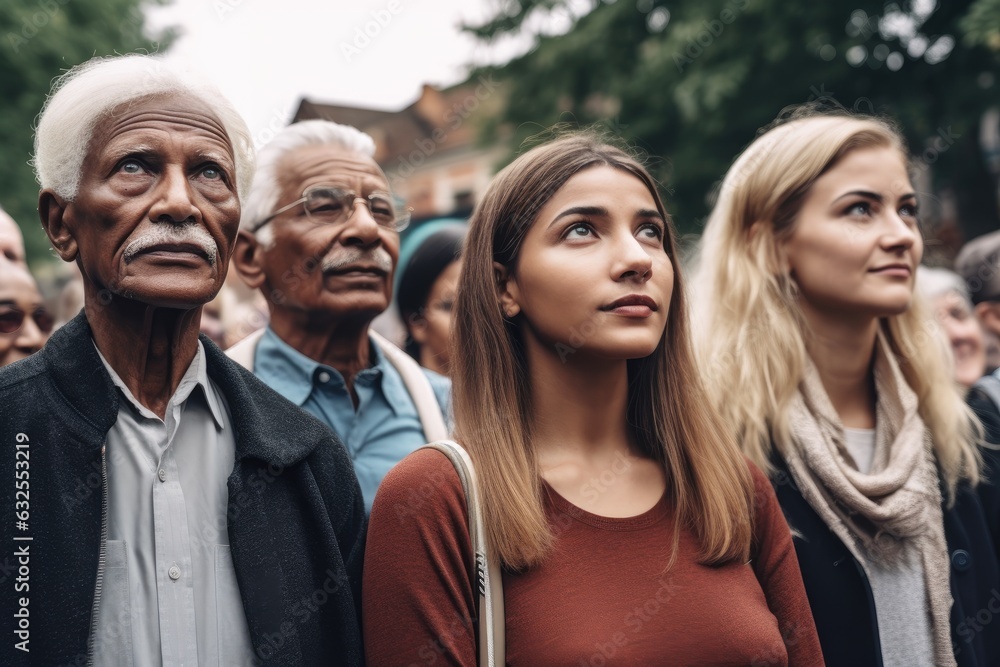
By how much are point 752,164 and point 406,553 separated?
1939 millimetres

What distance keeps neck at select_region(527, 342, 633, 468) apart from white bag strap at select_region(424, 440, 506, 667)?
33cm

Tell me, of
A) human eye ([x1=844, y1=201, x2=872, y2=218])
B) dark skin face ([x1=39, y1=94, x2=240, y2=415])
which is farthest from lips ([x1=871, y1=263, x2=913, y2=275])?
dark skin face ([x1=39, y1=94, x2=240, y2=415])

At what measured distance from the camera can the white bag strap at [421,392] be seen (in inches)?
122

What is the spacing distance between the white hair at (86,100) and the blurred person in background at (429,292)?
2.50 metres

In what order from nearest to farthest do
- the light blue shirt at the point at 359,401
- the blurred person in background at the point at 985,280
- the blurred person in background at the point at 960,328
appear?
A: the light blue shirt at the point at 359,401 < the blurred person in background at the point at 985,280 < the blurred person in background at the point at 960,328

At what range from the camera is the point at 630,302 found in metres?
2.41

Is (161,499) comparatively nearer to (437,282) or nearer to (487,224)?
(487,224)

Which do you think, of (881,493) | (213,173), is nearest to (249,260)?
(213,173)

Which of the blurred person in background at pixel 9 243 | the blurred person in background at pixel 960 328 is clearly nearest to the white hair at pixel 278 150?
the blurred person in background at pixel 9 243

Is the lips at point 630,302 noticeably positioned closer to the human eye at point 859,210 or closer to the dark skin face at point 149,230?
the dark skin face at point 149,230

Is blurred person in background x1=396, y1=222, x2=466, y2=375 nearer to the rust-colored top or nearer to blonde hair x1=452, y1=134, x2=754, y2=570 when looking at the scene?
blonde hair x1=452, y1=134, x2=754, y2=570

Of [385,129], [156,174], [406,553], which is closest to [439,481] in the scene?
[406,553]

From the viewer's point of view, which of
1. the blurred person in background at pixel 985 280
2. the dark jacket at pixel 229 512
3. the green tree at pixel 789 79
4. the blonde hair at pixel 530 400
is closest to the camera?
the dark jacket at pixel 229 512

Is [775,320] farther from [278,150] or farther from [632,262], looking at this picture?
[278,150]
